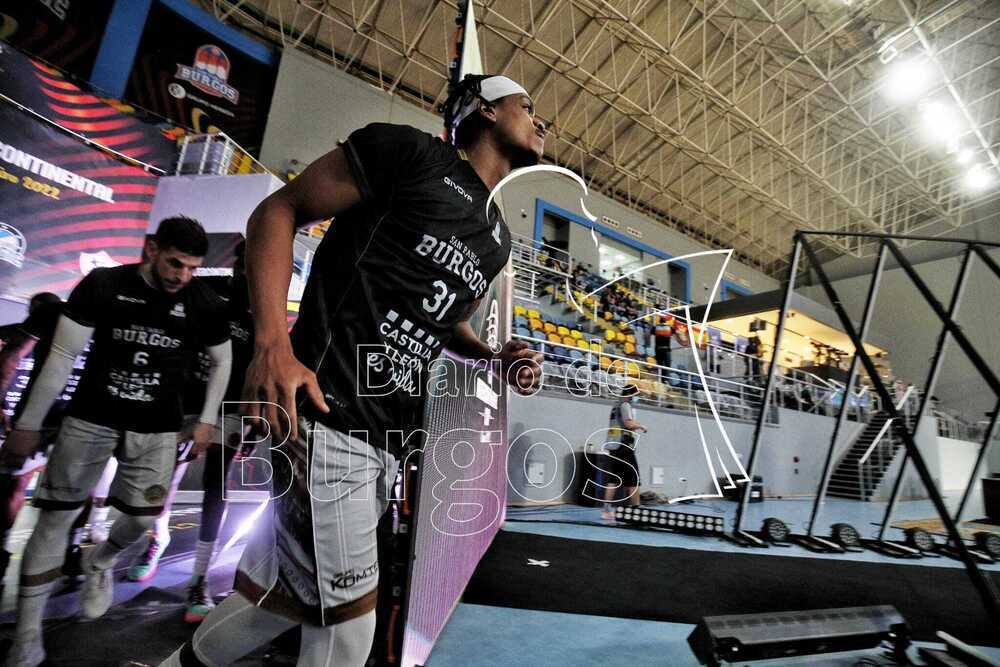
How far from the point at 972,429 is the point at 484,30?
18486 mm

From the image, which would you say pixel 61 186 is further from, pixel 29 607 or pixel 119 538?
pixel 29 607

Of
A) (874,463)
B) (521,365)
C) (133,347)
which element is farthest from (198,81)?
(874,463)

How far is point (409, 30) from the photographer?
10.7 meters

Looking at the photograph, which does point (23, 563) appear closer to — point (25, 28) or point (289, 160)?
point (25, 28)

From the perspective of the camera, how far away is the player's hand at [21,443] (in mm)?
1543

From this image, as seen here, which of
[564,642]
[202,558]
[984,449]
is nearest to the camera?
[564,642]

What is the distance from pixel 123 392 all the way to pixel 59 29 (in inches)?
325

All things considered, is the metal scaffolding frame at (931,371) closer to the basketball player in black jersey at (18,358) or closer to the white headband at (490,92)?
the white headband at (490,92)

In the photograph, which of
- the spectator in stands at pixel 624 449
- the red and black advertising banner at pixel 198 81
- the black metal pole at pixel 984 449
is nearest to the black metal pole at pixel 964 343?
the black metal pole at pixel 984 449

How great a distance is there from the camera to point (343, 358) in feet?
2.70

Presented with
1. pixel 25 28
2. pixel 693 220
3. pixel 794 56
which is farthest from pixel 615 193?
pixel 25 28

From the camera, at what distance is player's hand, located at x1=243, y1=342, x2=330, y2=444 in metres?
0.66

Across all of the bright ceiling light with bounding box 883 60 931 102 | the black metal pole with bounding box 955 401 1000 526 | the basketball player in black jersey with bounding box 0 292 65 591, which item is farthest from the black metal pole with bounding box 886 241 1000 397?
the bright ceiling light with bounding box 883 60 931 102

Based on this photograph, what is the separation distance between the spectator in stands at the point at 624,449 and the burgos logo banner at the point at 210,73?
9443 mm
